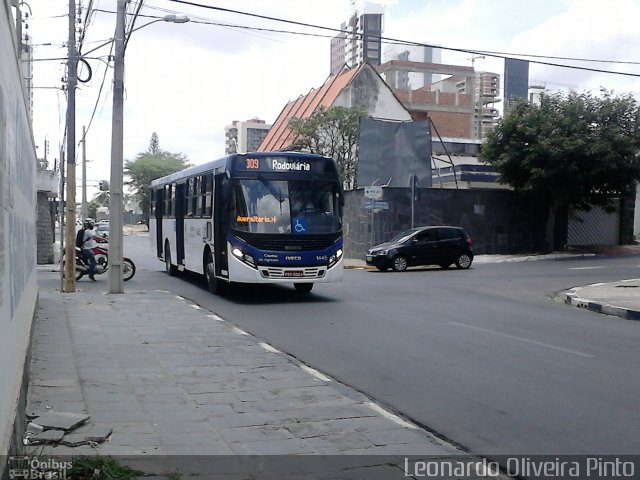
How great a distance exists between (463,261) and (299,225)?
499 inches

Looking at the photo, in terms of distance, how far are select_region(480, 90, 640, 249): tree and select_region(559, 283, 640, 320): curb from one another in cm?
1325

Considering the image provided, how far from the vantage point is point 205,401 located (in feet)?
22.9

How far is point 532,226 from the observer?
34500 millimetres

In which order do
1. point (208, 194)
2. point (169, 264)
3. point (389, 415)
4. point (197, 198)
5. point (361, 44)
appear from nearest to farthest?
1. point (389, 415)
2. point (208, 194)
3. point (197, 198)
4. point (169, 264)
5. point (361, 44)

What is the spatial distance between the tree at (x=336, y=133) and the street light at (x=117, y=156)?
28.5 metres

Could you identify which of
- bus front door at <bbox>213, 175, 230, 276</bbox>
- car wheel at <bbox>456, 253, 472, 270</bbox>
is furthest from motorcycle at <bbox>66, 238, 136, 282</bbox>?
car wheel at <bbox>456, 253, 472, 270</bbox>

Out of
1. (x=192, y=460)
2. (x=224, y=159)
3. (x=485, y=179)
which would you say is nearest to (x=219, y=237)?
(x=224, y=159)

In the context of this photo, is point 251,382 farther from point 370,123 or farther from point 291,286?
point 370,123

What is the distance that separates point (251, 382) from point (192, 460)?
8.80 ft

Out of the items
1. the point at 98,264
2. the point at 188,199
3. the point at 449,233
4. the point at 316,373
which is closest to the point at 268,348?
the point at 316,373

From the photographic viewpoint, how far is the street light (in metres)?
16.8

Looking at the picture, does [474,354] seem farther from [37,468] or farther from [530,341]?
[37,468]

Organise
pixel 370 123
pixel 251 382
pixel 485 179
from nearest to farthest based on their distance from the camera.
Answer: pixel 251 382
pixel 370 123
pixel 485 179

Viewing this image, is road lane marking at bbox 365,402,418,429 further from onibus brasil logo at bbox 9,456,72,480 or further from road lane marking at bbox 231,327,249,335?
road lane marking at bbox 231,327,249,335
